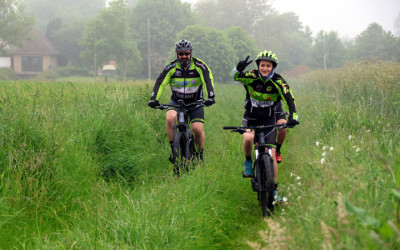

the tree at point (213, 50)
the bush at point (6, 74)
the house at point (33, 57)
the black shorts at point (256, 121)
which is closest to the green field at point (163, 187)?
the black shorts at point (256, 121)

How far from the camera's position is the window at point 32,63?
7488 centimetres

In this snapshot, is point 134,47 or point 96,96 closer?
point 96,96

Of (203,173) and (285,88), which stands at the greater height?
(285,88)

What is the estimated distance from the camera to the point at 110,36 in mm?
57750

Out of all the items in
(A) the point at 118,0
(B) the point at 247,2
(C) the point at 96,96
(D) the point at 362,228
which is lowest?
(D) the point at 362,228

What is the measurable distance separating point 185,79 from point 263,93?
2108 mm

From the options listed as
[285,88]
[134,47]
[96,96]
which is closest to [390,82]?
[285,88]

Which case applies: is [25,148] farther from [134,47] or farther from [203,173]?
[134,47]

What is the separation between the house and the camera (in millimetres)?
73875

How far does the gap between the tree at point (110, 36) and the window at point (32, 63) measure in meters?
19.8

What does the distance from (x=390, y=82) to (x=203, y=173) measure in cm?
546

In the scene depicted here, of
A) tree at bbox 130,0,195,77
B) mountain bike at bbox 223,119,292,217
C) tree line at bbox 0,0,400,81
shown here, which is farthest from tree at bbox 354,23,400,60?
mountain bike at bbox 223,119,292,217

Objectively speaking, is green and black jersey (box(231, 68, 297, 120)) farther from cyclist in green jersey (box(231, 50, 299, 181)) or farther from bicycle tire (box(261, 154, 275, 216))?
bicycle tire (box(261, 154, 275, 216))

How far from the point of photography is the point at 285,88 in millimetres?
5902
